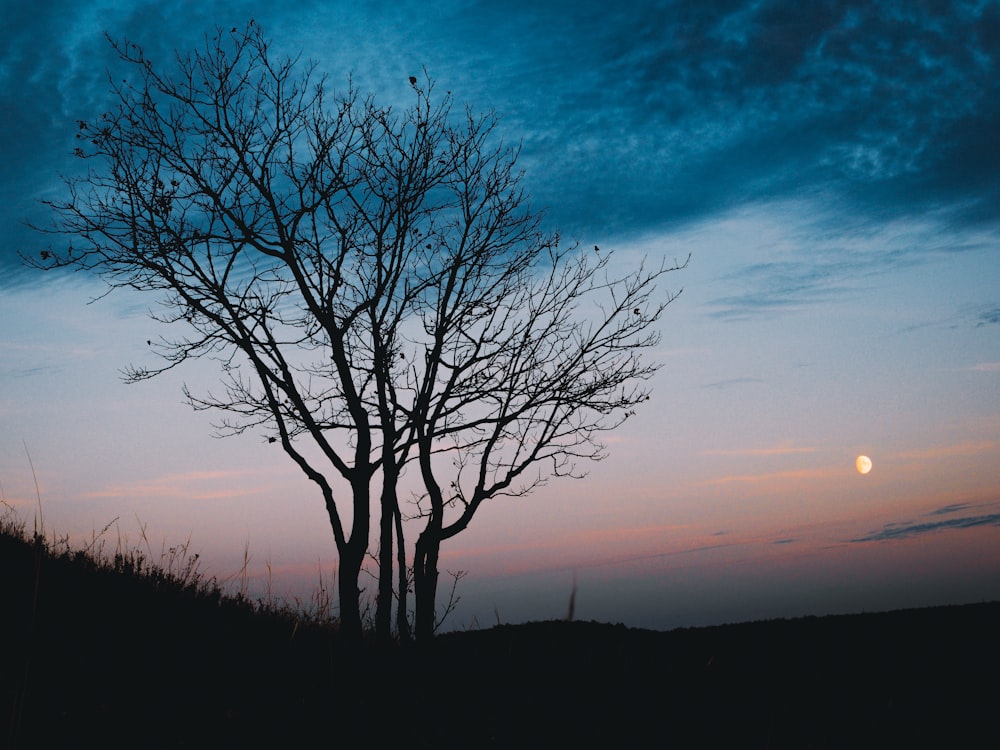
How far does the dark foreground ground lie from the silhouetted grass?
0.02 m

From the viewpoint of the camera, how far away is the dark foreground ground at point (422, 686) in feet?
16.7

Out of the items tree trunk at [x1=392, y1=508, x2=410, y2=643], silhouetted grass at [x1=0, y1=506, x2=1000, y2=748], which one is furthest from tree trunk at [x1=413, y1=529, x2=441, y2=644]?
silhouetted grass at [x1=0, y1=506, x2=1000, y2=748]

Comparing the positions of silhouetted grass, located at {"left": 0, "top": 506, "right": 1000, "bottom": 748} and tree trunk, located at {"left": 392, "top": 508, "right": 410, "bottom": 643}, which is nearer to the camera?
silhouetted grass, located at {"left": 0, "top": 506, "right": 1000, "bottom": 748}

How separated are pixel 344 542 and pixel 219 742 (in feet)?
24.1

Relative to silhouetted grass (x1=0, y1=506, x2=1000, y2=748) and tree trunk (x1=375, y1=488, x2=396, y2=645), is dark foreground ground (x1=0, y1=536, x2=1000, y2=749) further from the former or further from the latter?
tree trunk (x1=375, y1=488, x2=396, y2=645)

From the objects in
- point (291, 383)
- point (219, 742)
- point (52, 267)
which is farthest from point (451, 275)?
point (219, 742)

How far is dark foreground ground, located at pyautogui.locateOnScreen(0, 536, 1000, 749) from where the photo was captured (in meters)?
5.10

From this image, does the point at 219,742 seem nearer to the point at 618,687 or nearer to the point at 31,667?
the point at 31,667

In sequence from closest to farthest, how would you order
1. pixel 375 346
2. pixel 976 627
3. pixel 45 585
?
1. pixel 45 585
2. pixel 976 627
3. pixel 375 346

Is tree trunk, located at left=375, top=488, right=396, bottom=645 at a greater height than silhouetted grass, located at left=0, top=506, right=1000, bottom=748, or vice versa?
tree trunk, located at left=375, top=488, right=396, bottom=645

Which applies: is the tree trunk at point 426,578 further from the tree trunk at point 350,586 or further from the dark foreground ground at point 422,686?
the dark foreground ground at point 422,686

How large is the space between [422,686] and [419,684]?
2.9 inches

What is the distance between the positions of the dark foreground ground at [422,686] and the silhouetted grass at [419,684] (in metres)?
0.02

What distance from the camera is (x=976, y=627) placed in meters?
9.82
